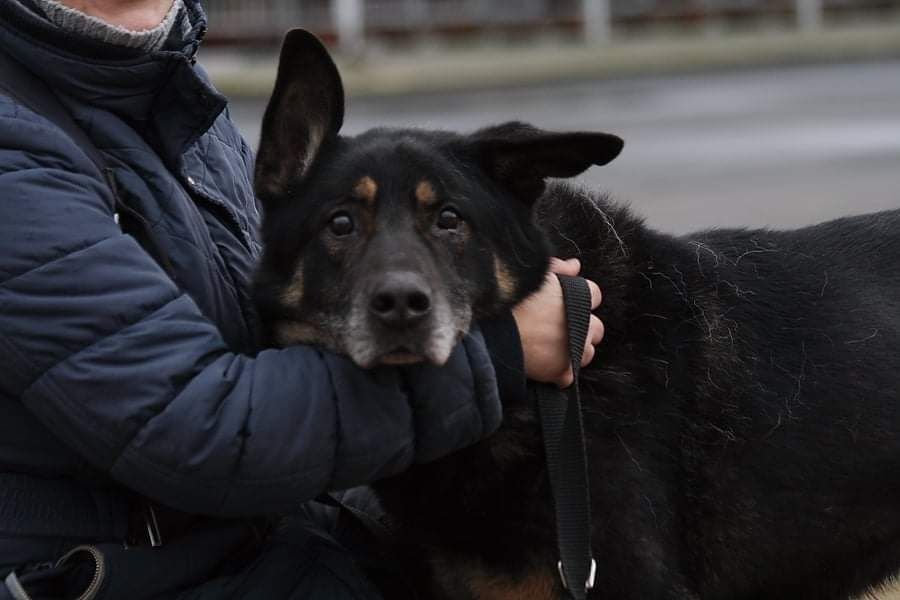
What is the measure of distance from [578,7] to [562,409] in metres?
22.8

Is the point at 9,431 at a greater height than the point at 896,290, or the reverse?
the point at 9,431

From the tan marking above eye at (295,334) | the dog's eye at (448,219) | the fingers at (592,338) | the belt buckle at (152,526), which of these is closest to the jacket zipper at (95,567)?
the belt buckle at (152,526)

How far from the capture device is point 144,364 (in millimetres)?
2357

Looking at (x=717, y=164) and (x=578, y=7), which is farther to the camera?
(x=578, y=7)

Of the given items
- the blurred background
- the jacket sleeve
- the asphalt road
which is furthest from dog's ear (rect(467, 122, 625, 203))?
the blurred background

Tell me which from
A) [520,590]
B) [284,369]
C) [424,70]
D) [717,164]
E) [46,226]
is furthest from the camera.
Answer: [424,70]

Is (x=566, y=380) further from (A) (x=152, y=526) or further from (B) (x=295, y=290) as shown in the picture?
(A) (x=152, y=526)

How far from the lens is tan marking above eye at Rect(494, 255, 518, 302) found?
2.83m

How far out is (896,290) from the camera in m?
3.19

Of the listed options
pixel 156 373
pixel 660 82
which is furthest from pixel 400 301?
pixel 660 82

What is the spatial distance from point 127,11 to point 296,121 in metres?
0.42

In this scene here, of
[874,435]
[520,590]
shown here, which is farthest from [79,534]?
[874,435]

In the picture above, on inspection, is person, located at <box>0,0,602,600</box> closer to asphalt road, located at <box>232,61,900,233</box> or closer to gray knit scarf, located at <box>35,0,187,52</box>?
gray knit scarf, located at <box>35,0,187,52</box>

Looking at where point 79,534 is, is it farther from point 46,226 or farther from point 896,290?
point 896,290
